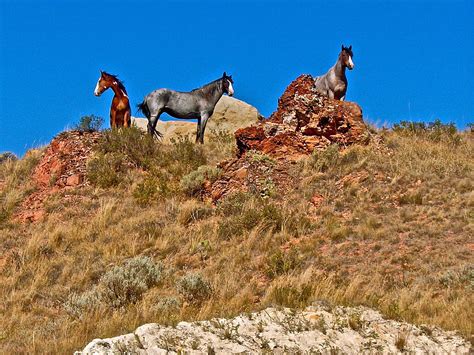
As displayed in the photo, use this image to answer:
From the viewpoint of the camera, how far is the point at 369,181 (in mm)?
15414

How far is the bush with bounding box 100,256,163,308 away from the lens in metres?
10.8

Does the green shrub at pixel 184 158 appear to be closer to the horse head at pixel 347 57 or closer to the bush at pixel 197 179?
the bush at pixel 197 179

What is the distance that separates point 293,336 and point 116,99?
1438 cm

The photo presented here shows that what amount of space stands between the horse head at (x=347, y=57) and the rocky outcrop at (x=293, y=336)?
41.8 feet

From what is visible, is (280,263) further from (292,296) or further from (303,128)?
(303,128)

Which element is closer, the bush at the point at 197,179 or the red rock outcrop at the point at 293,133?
the red rock outcrop at the point at 293,133

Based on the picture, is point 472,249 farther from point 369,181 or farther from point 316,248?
point 369,181

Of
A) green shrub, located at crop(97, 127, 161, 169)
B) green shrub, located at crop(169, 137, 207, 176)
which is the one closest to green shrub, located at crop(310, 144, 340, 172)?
green shrub, located at crop(169, 137, 207, 176)

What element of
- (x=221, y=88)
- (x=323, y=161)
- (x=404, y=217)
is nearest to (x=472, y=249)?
(x=404, y=217)

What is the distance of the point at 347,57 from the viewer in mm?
20109

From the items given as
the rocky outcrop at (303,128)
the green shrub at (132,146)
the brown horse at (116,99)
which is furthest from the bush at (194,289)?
the brown horse at (116,99)

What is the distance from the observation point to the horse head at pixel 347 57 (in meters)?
20.1

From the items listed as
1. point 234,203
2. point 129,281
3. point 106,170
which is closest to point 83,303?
point 129,281

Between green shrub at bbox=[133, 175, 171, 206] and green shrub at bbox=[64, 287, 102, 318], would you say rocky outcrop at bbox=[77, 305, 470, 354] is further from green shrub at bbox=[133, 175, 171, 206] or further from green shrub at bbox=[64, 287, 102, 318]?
green shrub at bbox=[133, 175, 171, 206]
